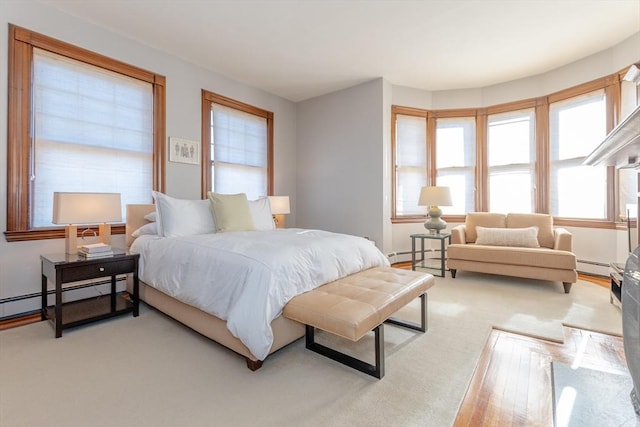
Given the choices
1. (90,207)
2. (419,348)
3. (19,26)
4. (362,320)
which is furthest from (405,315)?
(19,26)

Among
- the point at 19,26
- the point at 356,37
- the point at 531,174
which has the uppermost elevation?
the point at 356,37

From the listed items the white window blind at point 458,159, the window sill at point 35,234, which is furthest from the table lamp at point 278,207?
the white window blind at point 458,159

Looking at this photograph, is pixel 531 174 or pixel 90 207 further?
pixel 531 174

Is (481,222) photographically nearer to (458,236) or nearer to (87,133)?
(458,236)

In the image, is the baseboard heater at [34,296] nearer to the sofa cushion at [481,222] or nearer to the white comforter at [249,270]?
the white comforter at [249,270]

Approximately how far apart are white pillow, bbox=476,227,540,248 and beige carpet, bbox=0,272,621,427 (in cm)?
127

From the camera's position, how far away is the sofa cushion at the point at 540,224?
3.86 m

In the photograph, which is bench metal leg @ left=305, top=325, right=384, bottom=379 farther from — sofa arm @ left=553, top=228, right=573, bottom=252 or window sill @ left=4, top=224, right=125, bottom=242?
sofa arm @ left=553, top=228, right=573, bottom=252

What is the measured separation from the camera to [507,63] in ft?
13.1

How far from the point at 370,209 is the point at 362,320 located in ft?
10.1

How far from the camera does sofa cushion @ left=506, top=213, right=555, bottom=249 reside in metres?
3.86

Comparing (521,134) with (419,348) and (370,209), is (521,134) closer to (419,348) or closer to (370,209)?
(370,209)

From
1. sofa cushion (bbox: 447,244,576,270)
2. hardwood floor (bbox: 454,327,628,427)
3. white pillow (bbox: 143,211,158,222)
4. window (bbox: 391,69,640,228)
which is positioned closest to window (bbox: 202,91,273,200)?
white pillow (bbox: 143,211,158,222)

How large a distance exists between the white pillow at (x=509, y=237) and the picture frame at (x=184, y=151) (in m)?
3.95
